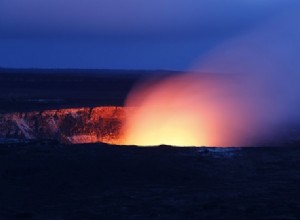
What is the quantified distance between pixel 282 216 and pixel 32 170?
10.4 m

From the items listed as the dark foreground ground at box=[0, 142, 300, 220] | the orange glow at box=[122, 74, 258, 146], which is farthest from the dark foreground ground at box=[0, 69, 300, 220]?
the orange glow at box=[122, 74, 258, 146]

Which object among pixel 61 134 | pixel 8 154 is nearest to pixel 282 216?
pixel 8 154

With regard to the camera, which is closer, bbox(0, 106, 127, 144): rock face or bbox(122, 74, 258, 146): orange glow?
bbox(122, 74, 258, 146): orange glow

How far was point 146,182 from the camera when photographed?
832 inches

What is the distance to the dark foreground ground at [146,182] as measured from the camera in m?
17.1

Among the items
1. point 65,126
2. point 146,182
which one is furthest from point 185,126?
point 146,182

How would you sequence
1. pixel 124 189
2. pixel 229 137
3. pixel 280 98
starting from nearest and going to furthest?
1. pixel 124 189
2. pixel 229 137
3. pixel 280 98

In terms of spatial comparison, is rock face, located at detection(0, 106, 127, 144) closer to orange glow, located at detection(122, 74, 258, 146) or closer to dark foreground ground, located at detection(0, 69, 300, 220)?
orange glow, located at detection(122, 74, 258, 146)

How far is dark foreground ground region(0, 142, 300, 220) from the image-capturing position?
17.1 metres

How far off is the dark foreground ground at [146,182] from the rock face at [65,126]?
9.41 meters

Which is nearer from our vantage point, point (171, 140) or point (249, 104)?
point (171, 140)

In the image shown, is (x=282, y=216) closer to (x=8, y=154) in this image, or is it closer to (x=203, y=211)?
(x=203, y=211)

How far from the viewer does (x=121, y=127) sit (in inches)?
1625

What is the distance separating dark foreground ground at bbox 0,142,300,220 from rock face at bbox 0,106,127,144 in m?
9.41
